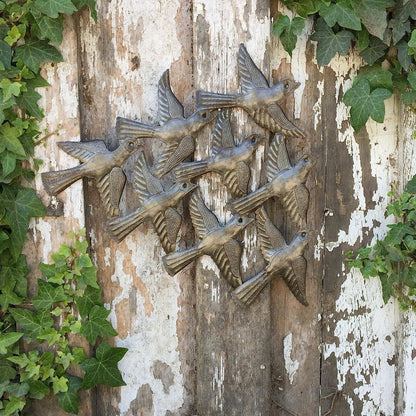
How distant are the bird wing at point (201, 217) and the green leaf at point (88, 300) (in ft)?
0.88

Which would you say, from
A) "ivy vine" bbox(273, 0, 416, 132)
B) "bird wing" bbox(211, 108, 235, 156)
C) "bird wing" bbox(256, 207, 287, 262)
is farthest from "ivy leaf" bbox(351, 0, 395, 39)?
"bird wing" bbox(256, 207, 287, 262)

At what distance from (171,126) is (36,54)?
1.07ft

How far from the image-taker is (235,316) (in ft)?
4.75

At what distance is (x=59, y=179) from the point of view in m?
1.39

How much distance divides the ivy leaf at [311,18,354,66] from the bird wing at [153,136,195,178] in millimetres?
338

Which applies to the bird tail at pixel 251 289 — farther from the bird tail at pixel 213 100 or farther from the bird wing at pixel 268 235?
the bird tail at pixel 213 100

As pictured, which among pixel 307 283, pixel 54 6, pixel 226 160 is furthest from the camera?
pixel 307 283

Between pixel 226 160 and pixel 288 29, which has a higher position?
pixel 288 29

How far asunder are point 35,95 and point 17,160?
15cm

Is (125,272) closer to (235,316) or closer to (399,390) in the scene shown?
(235,316)

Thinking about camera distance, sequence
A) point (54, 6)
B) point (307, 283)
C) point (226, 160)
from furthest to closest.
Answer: point (307, 283) → point (226, 160) → point (54, 6)

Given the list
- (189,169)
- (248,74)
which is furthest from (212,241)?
(248,74)

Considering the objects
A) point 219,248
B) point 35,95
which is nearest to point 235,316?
point 219,248

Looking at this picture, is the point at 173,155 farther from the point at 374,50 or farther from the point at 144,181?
the point at 374,50
